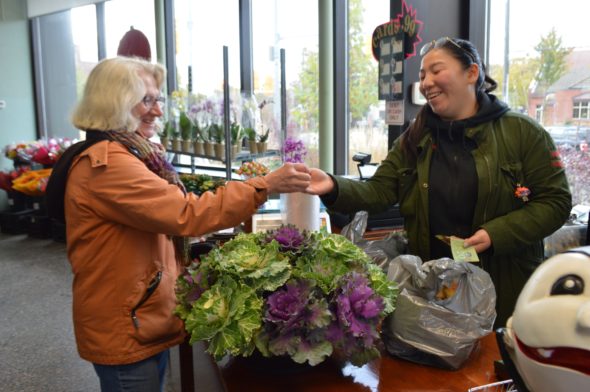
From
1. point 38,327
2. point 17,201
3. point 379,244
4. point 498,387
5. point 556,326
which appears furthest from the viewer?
point 17,201

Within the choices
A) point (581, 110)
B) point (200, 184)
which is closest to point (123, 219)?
point (200, 184)

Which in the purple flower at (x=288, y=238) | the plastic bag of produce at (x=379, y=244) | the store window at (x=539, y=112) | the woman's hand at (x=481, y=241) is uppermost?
the store window at (x=539, y=112)

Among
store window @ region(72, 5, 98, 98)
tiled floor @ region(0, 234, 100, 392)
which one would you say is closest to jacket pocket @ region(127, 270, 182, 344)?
tiled floor @ region(0, 234, 100, 392)

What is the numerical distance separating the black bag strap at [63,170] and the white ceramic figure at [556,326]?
3.93ft

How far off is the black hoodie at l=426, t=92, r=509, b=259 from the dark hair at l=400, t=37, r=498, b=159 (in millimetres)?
48

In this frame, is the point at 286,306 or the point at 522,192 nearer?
the point at 286,306

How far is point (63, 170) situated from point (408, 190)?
3.68 ft

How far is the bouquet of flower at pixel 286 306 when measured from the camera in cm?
107

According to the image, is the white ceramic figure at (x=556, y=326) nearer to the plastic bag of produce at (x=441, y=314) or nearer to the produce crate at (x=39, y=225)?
the plastic bag of produce at (x=441, y=314)

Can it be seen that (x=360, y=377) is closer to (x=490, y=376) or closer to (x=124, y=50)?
(x=490, y=376)

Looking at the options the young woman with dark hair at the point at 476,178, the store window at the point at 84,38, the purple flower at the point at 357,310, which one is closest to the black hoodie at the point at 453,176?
the young woman with dark hair at the point at 476,178

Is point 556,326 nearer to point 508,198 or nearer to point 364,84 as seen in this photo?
point 508,198

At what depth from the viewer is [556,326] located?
22.2 inches

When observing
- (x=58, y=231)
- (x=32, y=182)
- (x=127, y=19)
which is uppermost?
(x=127, y=19)
